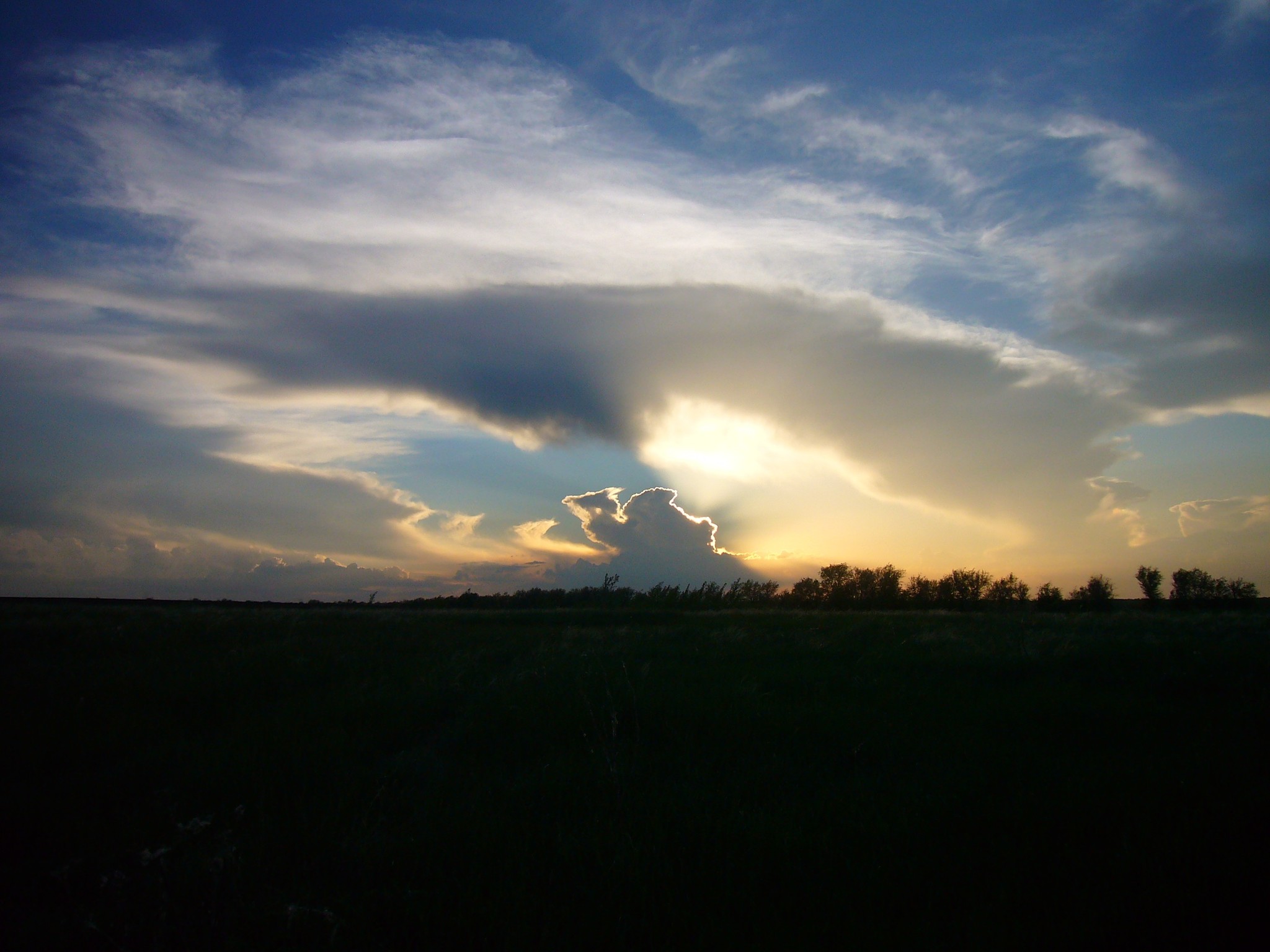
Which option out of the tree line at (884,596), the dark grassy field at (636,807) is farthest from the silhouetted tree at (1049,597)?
the dark grassy field at (636,807)

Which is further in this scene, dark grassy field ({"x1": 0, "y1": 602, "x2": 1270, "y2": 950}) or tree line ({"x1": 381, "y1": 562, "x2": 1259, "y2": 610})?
tree line ({"x1": 381, "y1": 562, "x2": 1259, "y2": 610})

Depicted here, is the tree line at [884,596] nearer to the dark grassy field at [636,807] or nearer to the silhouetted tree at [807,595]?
the silhouetted tree at [807,595]

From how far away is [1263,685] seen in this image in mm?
9281

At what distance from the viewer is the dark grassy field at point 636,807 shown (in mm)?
3578

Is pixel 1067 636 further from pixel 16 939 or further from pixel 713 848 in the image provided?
pixel 16 939

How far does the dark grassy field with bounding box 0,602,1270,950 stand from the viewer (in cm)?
358

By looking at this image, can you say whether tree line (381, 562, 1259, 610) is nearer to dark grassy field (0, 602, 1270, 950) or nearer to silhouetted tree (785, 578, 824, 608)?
silhouetted tree (785, 578, 824, 608)

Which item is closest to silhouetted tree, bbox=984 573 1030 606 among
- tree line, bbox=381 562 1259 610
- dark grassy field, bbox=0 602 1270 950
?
tree line, bbox=381 562 1259 610

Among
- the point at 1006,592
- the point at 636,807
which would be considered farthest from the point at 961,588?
the point at 636,807

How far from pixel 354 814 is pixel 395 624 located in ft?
62.8

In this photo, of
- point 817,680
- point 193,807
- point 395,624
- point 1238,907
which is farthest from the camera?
point 395,624

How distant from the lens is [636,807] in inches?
201

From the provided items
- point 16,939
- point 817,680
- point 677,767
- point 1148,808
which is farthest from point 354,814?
point 817,680

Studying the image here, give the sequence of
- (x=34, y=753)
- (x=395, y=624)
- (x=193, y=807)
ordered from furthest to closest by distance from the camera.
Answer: (x=395, y=624) → (x=34, y=753) → (x=193, y=807)
